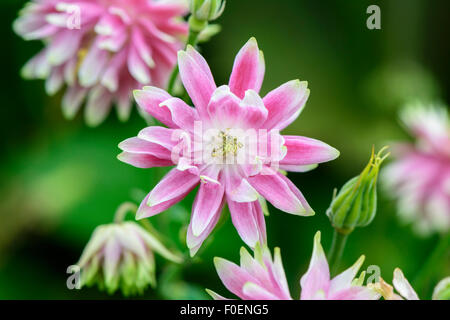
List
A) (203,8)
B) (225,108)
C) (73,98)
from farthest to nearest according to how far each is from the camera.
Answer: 1. (73,98)
2. (203,8)
3. (225,108)

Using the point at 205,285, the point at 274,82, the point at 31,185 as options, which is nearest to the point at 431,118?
the point at 274,82

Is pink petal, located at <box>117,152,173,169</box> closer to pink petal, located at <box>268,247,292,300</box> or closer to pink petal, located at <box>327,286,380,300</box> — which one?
pink petal, located at <box>268,247,292,300</box>

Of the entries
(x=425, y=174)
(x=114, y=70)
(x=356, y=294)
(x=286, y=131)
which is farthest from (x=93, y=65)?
(x=425, y=174)

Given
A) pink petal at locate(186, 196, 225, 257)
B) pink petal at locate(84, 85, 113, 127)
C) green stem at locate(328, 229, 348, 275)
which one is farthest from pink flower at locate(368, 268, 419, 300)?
pink petal at locate(84, 85, 113, 127)

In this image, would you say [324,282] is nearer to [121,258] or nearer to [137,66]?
[121,258]

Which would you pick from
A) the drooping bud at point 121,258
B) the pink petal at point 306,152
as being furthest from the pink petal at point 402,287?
the drooping bud at point 121,258

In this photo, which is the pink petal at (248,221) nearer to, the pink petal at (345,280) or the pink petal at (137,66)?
the pink petal at (345,280)
